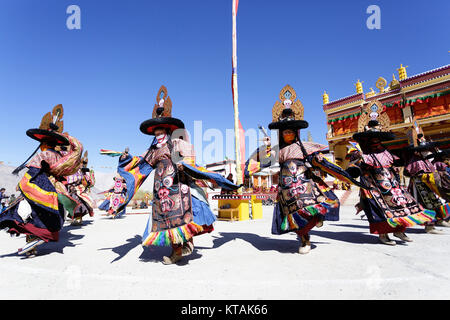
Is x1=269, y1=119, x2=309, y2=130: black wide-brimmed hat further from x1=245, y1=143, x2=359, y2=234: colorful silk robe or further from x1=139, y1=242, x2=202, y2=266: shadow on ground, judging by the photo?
x1=139, y1=242, x2=202, y2=266: shadow on ground

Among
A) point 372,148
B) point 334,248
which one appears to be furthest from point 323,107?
point 334,248

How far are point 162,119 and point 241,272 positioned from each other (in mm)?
2494

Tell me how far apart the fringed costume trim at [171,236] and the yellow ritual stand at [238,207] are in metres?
5.17

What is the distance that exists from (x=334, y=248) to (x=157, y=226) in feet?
9.64

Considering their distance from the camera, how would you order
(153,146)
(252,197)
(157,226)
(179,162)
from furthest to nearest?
(252,197) < (153,146) < (179,162) < (157,226)

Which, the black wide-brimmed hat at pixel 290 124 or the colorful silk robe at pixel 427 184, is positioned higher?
the black wide-brimmed hat at pixel 290 124

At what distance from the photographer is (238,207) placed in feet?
29.3

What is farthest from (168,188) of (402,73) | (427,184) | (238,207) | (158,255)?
(402,73)

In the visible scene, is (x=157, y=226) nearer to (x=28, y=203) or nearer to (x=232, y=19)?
(x=28, y=203)

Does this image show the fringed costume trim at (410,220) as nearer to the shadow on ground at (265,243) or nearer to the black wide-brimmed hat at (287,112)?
the shadow on ground at (265,243)

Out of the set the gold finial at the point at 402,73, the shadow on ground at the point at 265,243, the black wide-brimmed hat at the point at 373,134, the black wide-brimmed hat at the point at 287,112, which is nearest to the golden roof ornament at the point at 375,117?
the black wide-brimmed hat at the point at 373,134

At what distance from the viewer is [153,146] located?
13.2 feet

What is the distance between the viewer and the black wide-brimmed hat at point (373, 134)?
4.58 meters

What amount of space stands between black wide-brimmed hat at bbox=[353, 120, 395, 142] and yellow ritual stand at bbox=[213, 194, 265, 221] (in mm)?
4953
